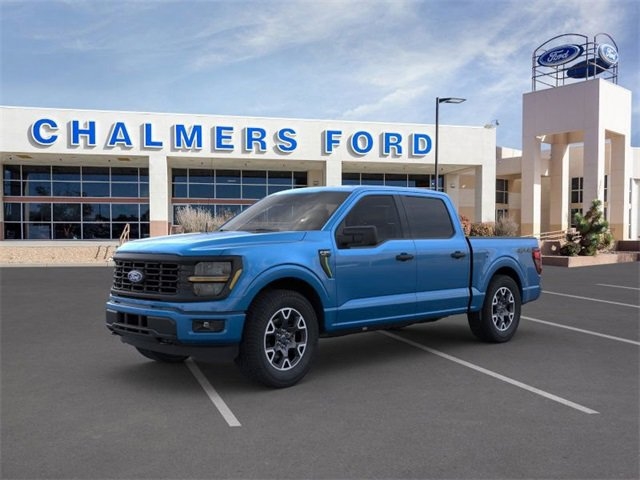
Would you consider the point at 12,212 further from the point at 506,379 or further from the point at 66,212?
the point at 506,379

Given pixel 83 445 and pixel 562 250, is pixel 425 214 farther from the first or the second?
pixel 562 250

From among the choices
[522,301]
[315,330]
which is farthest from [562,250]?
[315,330]

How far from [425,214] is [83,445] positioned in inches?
184

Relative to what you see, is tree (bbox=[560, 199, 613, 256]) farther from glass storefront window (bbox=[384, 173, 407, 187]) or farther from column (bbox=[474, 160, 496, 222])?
glass storefront window (bbox=[384, 173, 407, 187])

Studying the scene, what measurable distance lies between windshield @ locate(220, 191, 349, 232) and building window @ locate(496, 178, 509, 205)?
4355 centimetres

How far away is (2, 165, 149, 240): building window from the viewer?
120 ft

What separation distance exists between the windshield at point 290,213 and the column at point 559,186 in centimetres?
3343

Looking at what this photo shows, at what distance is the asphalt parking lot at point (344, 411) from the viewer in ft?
12.9

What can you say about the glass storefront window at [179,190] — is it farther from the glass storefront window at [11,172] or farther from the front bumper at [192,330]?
the front bumper at [192,330]

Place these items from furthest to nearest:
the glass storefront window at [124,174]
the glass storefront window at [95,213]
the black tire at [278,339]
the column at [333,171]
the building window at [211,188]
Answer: the building window at [211,188]
the glass storefront window at [124,174]
the glass storefront window at [95,213]
the column at [333,171]
the black tire at [278,339]

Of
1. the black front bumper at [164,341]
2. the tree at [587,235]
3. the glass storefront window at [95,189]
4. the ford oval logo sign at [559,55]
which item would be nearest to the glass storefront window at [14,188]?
the glass storefront window at [95,189]

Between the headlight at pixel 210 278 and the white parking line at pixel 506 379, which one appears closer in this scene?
the white parking line at pixel 506 379

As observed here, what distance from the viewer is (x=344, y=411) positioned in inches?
199

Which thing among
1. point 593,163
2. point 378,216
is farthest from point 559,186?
point 378,216
